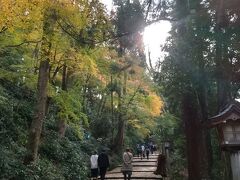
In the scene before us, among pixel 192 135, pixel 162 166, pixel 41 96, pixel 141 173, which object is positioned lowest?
pixel 141 173

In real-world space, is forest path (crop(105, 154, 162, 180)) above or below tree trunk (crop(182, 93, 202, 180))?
below

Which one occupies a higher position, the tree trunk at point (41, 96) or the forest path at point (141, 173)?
the tree trunk at point (41, 96)

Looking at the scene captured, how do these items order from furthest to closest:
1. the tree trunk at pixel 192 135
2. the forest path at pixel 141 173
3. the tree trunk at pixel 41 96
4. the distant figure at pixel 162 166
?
the forest path at pixel 141 173 < the distant figure at pixel 162 166 < the tree trunk at pixel 41 96 < the tree trunk at pixel 192 135

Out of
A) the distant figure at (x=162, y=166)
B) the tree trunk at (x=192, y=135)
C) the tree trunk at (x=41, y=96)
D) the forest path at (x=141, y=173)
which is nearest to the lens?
the tree trunk at (x=192, y=135)

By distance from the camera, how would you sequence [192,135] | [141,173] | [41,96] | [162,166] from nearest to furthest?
[192,135], [41,96], [162,166], [141,173]

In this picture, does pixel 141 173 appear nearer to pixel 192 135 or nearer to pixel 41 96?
pixel 192 135

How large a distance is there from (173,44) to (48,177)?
6.56 meters

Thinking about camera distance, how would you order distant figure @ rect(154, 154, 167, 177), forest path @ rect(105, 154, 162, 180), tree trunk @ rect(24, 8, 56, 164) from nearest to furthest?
tree trunk @ rect(24, 8, 56, 164)
distant figure @ rect(154, 154, 167, 177)
forest path @ rect(105, 154, 162, 180)

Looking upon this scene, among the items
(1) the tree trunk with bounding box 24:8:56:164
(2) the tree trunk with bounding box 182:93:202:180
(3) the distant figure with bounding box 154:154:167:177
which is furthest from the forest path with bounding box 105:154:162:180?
(1) the tree trunk with bounding box 24:8:56:164

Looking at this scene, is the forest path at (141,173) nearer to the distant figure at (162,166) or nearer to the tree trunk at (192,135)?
the distant figure at (162,166)

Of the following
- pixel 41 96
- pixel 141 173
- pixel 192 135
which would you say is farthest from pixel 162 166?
pixel 41 96

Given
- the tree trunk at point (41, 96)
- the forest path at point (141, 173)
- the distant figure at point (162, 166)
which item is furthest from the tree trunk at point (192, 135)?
the forest path at point (141, 173)

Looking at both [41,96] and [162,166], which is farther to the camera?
[162,166]

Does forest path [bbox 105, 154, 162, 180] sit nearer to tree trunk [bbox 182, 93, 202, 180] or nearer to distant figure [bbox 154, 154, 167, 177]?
distant figure [bbox 154, 154, 167, 177]
